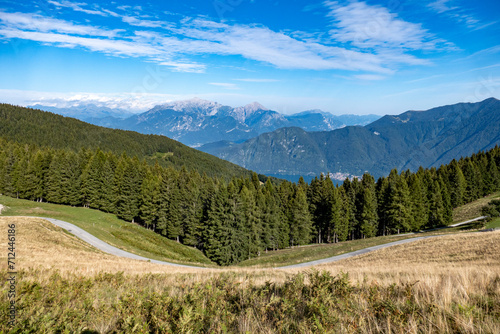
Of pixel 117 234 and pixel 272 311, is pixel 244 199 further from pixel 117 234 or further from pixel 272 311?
pixel 272 311

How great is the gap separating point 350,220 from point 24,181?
246 feet

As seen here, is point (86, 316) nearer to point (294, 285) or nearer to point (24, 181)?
point (294, 285)

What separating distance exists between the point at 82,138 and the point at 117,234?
142m

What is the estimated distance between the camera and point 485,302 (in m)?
4.17

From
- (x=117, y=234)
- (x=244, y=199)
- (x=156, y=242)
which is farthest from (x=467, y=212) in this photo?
(x=117, y=234)

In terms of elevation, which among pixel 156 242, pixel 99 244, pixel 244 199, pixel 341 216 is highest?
pixel 244 199

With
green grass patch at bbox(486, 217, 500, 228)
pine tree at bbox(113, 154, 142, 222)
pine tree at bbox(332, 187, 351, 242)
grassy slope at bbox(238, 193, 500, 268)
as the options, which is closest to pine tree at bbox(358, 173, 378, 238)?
pine tree at bbox(332, 187, 351, 242)

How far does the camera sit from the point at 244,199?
170 feet

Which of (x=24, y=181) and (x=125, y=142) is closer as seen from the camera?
(x=24, y=181)

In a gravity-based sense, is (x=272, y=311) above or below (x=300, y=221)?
above

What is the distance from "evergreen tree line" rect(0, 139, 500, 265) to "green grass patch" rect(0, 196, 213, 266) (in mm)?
4738

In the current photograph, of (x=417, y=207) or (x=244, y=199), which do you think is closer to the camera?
(x=244, y=199)

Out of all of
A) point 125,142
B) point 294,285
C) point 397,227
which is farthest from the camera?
point 125,142

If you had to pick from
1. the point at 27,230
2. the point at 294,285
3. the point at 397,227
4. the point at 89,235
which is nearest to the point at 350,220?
the point at 397,227
